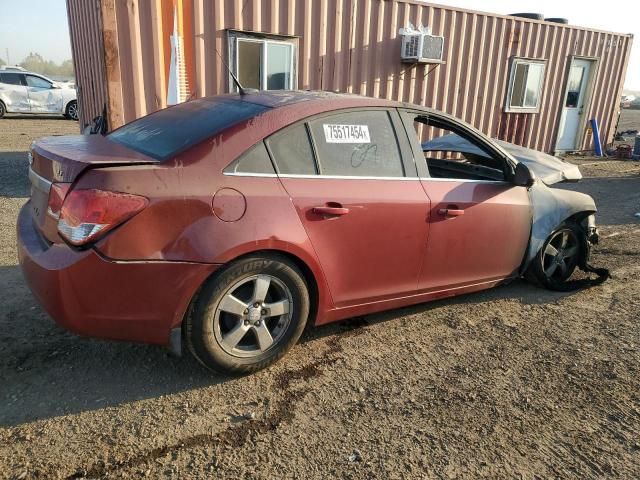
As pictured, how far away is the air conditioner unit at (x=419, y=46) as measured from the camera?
882 cm

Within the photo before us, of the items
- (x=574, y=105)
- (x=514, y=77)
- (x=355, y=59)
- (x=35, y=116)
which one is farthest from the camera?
(x=35, y=116)

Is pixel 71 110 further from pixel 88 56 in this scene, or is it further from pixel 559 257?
pixel 559 257

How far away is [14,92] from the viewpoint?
1622cm

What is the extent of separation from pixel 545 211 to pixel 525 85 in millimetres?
8602

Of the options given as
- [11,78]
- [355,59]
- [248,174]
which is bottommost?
[11,78]

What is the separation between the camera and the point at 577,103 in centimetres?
1261

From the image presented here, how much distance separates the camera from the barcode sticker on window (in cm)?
288

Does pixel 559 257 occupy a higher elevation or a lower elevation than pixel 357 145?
lower

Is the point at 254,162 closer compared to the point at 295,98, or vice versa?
the point at 254,162

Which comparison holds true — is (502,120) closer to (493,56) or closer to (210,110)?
Result: (493,56)

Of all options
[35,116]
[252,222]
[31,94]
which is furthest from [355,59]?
[35,116]

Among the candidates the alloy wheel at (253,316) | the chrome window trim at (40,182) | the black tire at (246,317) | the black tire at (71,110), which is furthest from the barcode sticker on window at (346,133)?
the black tire at (71,110)

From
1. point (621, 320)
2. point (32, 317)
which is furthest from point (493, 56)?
point (32, 317)

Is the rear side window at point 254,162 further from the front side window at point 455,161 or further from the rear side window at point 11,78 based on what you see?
the rear side window at point 11,78
